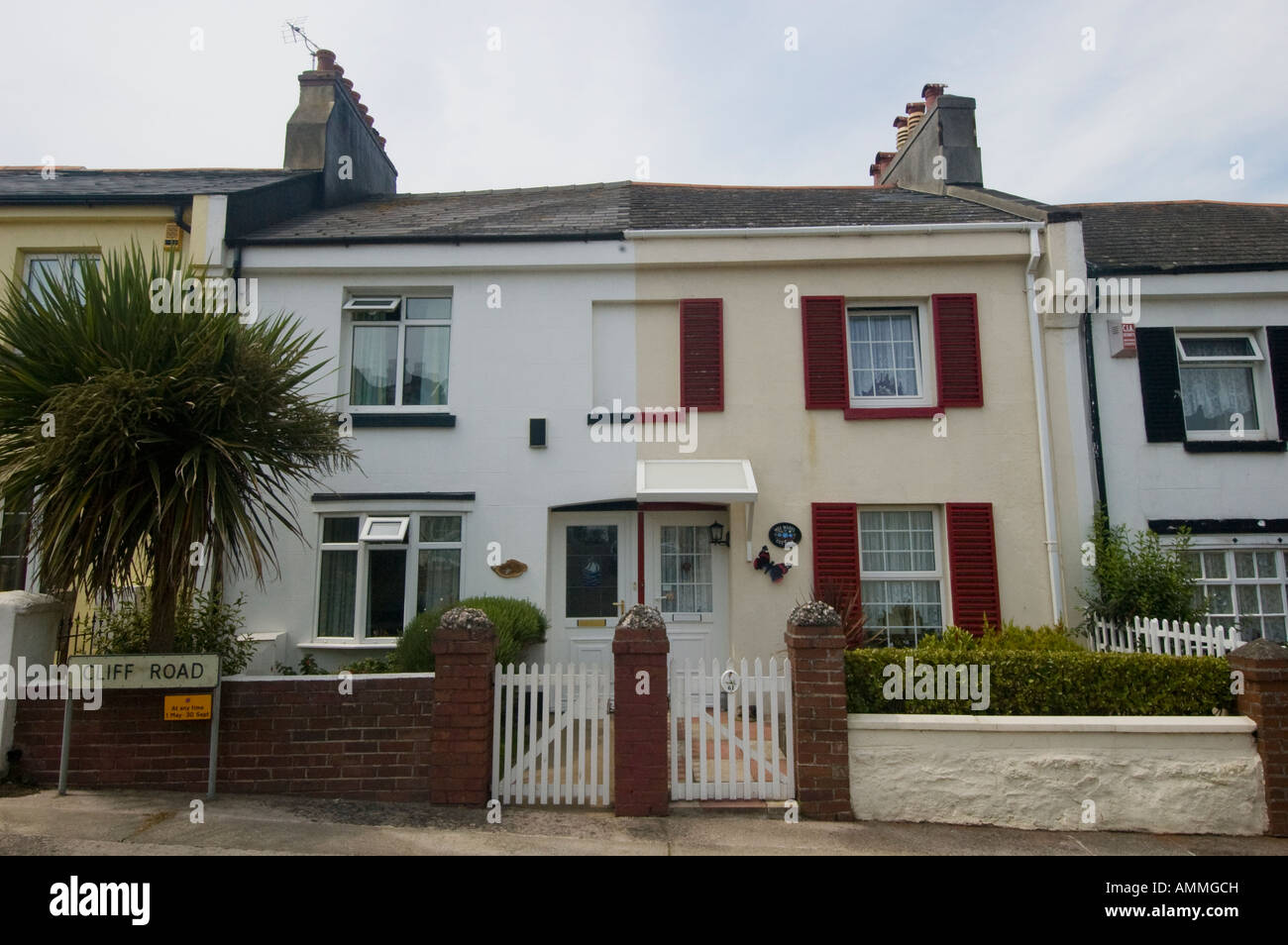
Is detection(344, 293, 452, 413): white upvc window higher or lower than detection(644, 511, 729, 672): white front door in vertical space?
higher

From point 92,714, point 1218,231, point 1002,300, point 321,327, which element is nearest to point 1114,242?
point 1218,231

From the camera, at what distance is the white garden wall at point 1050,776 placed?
20.7 ft

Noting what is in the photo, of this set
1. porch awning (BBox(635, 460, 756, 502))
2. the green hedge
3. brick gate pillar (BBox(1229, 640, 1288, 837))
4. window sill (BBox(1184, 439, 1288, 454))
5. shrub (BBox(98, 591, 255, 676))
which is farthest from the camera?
window sill (BBox(1184, 439, 1288, 454))

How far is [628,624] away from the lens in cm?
643

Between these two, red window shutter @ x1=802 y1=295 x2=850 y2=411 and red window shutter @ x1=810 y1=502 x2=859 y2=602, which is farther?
red window shutter @ x1=802 y1=295 x2=850 y2=411

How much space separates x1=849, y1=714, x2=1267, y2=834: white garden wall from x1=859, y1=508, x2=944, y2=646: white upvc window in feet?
10.0

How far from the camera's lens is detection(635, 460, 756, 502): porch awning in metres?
8.90

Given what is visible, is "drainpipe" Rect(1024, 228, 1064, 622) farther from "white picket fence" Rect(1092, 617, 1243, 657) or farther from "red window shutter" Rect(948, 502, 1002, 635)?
"red window shutter" Rect(948, 502, 1002, 635)

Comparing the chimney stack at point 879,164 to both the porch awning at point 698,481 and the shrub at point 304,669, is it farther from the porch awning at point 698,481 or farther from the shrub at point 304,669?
the shrub at point 304,669

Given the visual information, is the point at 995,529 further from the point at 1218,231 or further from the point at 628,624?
the point at 1218,231

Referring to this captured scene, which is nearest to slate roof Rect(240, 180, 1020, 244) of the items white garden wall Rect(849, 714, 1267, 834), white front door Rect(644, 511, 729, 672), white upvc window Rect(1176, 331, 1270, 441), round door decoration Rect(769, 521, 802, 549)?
white upvc window Rect(1176, 331, 1270, 441)

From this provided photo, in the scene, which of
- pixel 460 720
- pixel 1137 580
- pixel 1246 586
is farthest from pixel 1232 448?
pixel 460 720

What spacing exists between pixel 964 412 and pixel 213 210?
9772 millimetres

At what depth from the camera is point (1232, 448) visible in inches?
384
